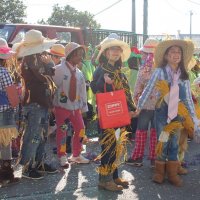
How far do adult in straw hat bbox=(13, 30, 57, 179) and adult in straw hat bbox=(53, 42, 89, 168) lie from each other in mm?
374

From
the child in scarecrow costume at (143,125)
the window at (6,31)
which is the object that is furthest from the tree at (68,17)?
the child in scarecrow costume at (143,125)

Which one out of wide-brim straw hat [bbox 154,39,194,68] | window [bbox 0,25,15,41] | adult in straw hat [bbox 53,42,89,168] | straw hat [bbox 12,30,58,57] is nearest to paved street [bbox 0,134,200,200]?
adult in straw hat [bbox 53,42,89,168]

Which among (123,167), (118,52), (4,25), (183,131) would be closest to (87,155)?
(123,167)

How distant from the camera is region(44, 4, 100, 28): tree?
48.4 meters

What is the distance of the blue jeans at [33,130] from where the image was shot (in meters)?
4.55

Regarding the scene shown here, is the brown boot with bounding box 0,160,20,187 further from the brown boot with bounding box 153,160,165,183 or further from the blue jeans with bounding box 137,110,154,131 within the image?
the blue jeans with bounding box 137,110,154,131

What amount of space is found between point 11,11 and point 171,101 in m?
36.9

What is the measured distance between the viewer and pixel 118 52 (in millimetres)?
4320

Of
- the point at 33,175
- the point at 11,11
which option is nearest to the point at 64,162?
the point at 33,175

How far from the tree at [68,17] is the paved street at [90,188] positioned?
4424 cm

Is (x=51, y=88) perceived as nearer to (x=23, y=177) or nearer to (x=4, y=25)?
(x=23, y=177)

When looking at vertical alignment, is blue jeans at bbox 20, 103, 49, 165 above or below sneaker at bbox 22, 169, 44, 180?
above

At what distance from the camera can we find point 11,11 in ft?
128

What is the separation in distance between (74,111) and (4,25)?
464cm
